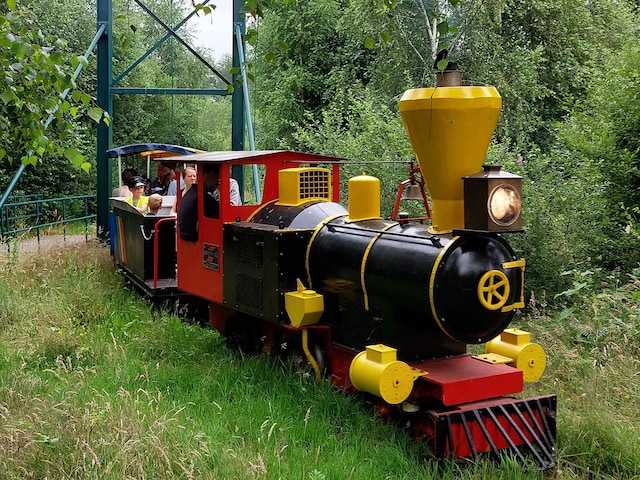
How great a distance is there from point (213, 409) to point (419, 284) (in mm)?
1797

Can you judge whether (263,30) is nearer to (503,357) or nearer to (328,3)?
(328,3)

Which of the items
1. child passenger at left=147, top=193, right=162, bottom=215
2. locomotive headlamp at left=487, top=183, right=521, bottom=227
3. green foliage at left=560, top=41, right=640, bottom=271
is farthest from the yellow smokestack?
child passenger at left=147, top=193, right=162, bottom=215

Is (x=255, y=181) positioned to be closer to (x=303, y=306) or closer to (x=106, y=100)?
(x=106, y=100)

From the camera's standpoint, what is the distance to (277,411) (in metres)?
5.52

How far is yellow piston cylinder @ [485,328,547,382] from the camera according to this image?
5559mm

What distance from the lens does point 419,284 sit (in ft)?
16.8

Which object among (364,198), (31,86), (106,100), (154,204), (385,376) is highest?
(106,100)

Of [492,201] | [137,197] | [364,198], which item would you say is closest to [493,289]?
[492,201]

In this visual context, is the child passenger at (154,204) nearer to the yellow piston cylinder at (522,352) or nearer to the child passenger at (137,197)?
the child passenger at (137,197)

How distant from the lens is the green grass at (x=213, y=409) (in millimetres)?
4391

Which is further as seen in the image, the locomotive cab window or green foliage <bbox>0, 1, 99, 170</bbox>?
the locomotive cab window

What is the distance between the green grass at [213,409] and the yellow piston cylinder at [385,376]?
13.3 inches

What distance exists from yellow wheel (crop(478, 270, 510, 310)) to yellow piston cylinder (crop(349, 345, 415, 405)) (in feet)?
2.20

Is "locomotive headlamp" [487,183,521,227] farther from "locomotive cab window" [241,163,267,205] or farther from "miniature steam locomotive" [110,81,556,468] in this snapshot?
"locomotive cab window" [241,163,267,205]
